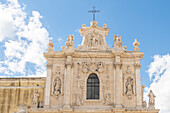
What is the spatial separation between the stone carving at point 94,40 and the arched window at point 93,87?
2.15 meters

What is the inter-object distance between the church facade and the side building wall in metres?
0.09

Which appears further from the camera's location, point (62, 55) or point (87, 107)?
point (62, 55)

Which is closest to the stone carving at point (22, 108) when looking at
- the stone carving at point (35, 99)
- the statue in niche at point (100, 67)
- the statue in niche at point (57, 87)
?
the stone carving at point (35, 99)

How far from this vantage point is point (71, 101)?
19.0 metres

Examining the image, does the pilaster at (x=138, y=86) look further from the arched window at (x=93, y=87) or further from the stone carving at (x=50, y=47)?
the stone carving at (x=50, y=47)

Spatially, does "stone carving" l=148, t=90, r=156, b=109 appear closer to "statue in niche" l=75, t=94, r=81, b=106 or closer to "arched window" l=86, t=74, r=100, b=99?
"arched window" l=86, t=74, r=100, b=99

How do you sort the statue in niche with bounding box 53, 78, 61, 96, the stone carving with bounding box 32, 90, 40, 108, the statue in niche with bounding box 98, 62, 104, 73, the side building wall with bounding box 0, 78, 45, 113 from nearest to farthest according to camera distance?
the stone carving with bounding box 32, 90, 40, 108 → the statue in niche with bounding box 53, 78, 61, 96 → the statue in niche with bounding box 98, 62, 104, 73 → the side building wall with bounding box 0, 78, 45, 113

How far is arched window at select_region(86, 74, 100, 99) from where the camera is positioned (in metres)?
19.3

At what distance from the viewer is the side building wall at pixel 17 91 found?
790 inches

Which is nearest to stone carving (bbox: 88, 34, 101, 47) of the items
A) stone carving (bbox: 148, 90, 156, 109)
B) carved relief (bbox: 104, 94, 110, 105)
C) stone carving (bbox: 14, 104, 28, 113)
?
carved relief (bbox: 104, 94, 110, 105)

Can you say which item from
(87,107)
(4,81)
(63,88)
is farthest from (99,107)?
(4,81)

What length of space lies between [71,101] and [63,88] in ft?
3.17

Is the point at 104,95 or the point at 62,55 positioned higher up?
the point at 62,55

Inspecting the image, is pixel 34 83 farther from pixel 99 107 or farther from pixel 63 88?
pixel 99 107
